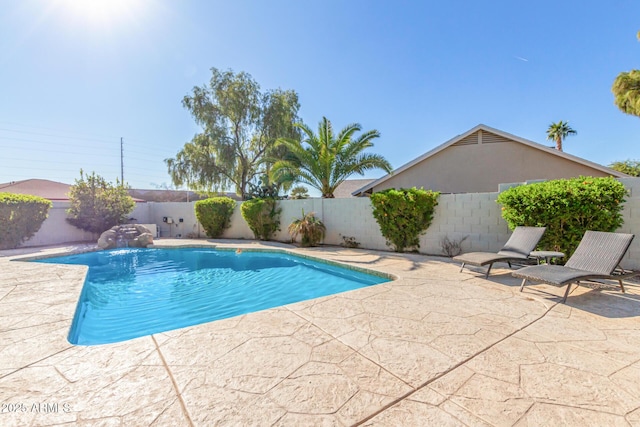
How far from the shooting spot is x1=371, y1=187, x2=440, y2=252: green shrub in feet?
30.1

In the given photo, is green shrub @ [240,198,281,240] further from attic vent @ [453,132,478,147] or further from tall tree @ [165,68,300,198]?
attic vent @ [453,132,478,147]

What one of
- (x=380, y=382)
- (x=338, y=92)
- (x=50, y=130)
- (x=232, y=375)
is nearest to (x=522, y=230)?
(x=380, y=382)

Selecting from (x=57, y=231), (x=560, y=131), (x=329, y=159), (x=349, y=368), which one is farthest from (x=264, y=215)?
(x=560, y=131)

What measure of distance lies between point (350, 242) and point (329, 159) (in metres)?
4.07

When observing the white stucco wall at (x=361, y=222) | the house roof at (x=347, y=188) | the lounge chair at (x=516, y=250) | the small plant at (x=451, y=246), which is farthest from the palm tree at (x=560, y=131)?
the lounge chair at (x=516, y=250)

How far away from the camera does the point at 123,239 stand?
13.2m

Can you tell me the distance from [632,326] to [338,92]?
13.6 metres

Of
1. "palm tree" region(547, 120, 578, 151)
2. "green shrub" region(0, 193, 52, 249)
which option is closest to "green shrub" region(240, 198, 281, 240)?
"green shrub" region(0, 193, 52, 249)

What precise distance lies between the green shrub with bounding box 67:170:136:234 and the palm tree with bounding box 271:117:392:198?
9.36 meters

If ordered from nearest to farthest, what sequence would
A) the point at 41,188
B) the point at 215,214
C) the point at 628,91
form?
the point at 215,214 < the point at 628,91 < the point at 41,188

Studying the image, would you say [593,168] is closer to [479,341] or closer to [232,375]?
[479,341]

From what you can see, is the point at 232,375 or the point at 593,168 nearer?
the point at 232,375

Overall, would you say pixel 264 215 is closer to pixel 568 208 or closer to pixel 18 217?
pixel 18 217

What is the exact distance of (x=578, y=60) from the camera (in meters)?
10.9
